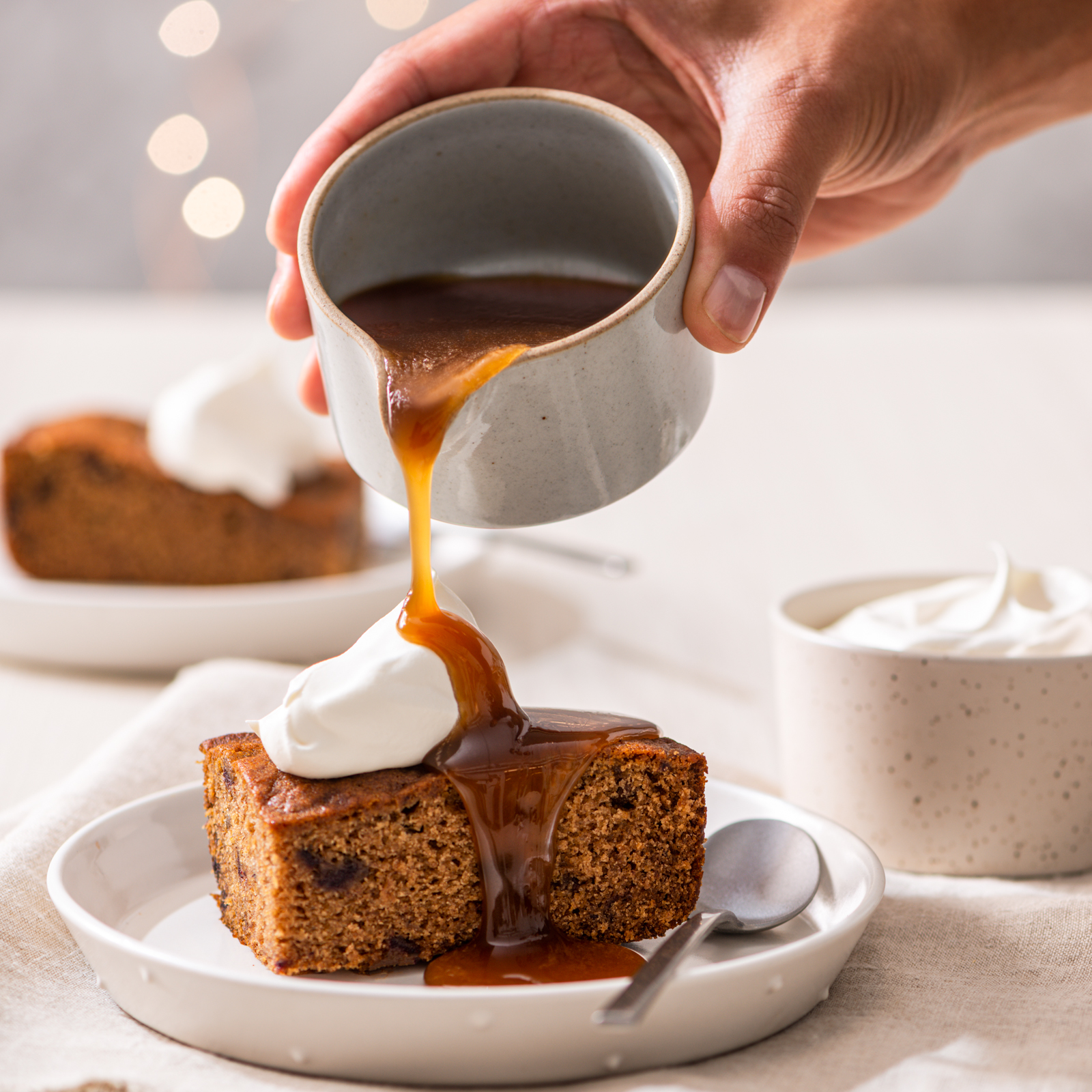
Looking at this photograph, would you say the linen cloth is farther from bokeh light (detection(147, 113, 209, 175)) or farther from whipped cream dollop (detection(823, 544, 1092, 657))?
bokeh light (detection(147, 113, 209, 175))

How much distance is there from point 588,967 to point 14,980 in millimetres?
575

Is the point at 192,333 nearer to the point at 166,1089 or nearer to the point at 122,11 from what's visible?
the point at 122,11

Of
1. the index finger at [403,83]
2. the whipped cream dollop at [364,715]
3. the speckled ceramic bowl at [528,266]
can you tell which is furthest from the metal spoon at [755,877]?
the index finger at [403,83]

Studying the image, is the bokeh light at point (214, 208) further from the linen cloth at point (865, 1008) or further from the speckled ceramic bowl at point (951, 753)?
the speckled ceramic bowl at point (951, 753)

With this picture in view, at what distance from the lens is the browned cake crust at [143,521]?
2895 mm

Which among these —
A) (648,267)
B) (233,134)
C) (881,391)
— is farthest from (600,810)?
(233,134)

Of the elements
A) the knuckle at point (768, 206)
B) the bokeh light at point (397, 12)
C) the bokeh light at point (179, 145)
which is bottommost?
the knuckle at point (768, 206)

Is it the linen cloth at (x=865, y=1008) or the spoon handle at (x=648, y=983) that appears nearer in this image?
the spoon handle at (x=648, y=983)

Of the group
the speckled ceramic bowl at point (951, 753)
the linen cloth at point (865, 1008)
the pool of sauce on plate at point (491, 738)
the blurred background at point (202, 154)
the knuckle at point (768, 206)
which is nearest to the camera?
the linen cloth at point (865, 1008)

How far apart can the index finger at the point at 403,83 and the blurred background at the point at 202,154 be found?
3.57 m

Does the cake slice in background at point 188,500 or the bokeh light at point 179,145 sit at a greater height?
the bokeh light at point 179,145

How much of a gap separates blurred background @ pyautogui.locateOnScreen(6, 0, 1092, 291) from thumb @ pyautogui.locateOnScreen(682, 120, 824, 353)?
13.1 ft

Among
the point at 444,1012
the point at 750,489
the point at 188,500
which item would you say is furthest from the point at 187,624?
the point at 750,489

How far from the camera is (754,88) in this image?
5.33 ft
